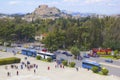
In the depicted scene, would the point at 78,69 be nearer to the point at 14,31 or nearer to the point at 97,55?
the point at 97,55

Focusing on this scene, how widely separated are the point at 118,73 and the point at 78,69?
6798 millimetres

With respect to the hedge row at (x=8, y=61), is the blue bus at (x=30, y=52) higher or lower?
lower

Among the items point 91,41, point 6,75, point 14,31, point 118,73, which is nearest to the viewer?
point 6,75

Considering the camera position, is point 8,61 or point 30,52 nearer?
point 8,61

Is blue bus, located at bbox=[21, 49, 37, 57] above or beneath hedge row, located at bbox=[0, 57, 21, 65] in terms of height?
beneath

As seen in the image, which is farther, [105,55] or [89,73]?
[105,55]

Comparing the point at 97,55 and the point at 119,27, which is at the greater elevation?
the point at 119,27

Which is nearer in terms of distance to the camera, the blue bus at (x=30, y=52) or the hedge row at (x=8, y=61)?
the hedge row at (x=8, y=61)

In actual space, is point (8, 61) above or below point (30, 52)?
above

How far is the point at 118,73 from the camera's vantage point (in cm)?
4725

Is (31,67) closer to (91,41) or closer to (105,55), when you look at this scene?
(105,55)

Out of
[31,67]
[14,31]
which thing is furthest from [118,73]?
[14,31]

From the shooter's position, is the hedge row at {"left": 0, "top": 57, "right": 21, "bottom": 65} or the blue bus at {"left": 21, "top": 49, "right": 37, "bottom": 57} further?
the blue bus at {"left": 21, "top": 49, "right": 37, "bottom": 57}

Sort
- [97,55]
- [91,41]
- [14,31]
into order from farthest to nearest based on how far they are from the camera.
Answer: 1. [14,31]
2. [91,41]
3. [97,55]
